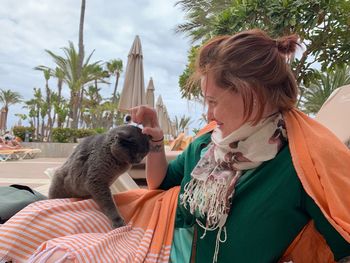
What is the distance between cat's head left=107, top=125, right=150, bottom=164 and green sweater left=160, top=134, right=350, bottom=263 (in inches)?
33.8

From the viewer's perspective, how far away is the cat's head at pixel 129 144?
1.96 meters

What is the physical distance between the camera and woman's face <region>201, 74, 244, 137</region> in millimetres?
1268

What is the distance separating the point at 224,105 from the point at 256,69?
184 millimetres

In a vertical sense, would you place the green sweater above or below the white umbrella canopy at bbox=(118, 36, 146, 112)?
below

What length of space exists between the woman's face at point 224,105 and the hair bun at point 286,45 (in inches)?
10.7

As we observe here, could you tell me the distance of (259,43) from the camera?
4.16 ft

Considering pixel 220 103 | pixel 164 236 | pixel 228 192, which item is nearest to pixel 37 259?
pixel 164 236

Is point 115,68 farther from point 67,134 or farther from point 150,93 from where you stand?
point 150,93

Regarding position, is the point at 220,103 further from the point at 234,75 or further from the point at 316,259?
the point at 316,259

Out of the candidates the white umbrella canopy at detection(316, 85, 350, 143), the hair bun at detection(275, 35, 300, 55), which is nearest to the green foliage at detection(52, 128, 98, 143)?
the white umbrella canopy at detection(316, 85, 350, 143)

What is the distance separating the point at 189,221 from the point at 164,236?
5.0 inches

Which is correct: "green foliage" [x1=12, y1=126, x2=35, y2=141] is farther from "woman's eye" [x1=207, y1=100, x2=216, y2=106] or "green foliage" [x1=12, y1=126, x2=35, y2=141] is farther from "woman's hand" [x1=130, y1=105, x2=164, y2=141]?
"woman's eye" [x1=207, y1=100, x2=216, y2=106]

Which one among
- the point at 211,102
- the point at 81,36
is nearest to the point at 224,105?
the point at 211,102

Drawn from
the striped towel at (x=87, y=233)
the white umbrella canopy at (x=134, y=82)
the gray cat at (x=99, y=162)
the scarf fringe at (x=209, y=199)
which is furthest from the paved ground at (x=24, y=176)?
the scarf fringe at (x=209, y=199)
